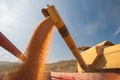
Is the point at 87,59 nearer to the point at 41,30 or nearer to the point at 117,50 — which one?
the point at 117,50

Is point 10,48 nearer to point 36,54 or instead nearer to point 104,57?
point 36,54

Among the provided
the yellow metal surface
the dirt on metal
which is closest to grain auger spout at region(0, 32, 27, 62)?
the dirt on metal

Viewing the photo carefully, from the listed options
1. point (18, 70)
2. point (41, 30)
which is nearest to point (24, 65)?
point (18, 70)

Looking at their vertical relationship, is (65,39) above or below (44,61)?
above

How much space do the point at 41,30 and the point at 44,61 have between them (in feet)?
2.10

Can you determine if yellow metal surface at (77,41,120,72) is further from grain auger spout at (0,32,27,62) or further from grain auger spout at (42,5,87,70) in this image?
grain auger spout at (0,32,27,62)

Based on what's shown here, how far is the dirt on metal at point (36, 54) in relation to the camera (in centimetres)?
396

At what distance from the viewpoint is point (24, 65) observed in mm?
4055

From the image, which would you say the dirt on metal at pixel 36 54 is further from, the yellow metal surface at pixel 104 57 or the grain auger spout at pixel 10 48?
the yellow metal surface at pixel 104 57

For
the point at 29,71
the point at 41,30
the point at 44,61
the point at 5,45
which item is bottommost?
the point at 29,71

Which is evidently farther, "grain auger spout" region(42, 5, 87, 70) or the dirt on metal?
"grain auger spout" region(42, 5, 87, 70)

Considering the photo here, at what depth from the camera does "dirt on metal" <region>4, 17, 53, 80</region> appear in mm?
3965

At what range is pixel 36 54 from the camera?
414 cm

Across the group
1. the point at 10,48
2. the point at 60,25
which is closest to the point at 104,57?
the point at 60,25
